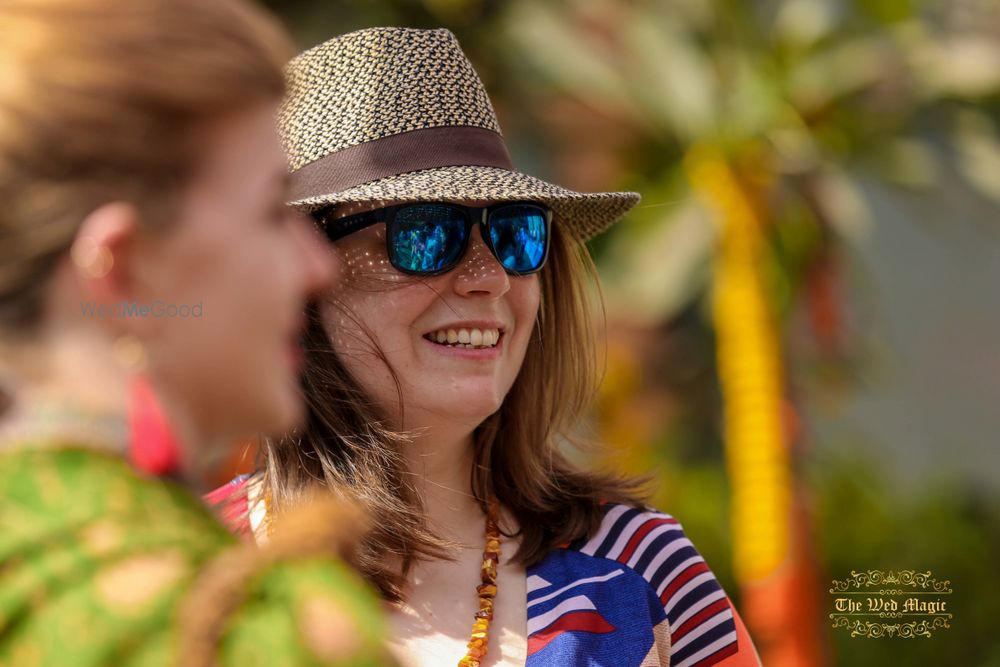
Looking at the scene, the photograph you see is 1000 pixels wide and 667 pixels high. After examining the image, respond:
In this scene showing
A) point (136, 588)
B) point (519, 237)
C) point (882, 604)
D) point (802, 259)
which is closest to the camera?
point (136, 588)

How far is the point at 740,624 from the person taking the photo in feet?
7.11

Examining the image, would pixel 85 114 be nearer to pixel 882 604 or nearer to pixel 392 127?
pixel 392 127

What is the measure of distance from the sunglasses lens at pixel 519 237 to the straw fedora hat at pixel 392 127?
0.05 m

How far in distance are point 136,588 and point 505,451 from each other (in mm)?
1357

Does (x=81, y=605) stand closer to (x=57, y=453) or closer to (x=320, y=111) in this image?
(x=57, y=453)

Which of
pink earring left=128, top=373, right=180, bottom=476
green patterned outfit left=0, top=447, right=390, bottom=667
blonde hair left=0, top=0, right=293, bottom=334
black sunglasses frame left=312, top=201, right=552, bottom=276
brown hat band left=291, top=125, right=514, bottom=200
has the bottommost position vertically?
green patterned outfit left=0, top=447, right=390, bottom=667

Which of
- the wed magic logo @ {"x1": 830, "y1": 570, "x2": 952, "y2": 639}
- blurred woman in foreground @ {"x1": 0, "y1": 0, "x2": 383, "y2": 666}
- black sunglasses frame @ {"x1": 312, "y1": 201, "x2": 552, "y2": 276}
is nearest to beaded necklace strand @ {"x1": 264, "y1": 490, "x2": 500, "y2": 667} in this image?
black sunglasses frame @ {"x1": 312, "y1": 201, "x2": 552, "y2": 276}

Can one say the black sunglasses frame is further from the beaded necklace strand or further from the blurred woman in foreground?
the blurred woman in foreground

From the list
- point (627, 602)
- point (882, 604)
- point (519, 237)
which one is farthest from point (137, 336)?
point (882, 604)

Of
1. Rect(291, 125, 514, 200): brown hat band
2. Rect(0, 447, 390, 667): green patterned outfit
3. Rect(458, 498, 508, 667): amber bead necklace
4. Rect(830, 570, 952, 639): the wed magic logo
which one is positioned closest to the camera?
Rect(0, 447, 390, 667): green patterned outfit

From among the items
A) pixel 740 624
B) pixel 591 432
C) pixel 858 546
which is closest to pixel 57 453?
pixel 740 624

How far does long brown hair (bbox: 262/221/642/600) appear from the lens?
80.7 inches

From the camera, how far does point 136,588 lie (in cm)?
96

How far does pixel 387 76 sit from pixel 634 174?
541 cm
